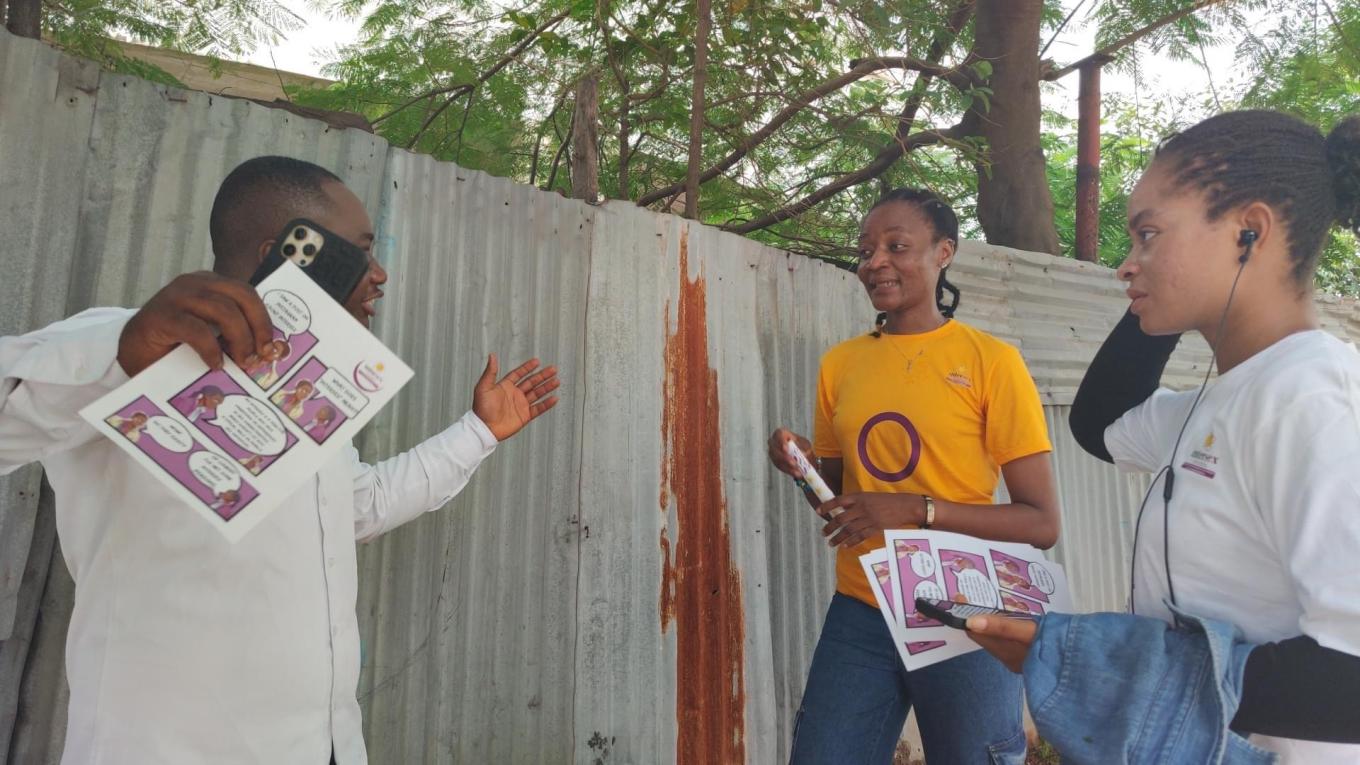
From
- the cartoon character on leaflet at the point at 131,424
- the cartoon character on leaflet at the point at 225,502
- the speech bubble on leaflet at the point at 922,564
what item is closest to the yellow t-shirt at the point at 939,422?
the speech bubble on leaflet at the point at 922,564

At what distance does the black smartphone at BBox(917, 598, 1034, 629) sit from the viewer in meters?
1.56

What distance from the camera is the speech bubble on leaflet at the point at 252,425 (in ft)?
→ 4.30

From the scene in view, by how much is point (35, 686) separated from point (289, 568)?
1.02 meters

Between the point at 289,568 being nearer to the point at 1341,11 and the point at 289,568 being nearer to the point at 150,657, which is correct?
the point at 150,657

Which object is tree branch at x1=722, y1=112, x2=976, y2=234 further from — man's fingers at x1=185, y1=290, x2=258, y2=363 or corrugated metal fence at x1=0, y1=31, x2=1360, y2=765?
man's fingers at x1=185, y1=290, x2=258, y2=363

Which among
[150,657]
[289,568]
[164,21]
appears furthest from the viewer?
[164,21]

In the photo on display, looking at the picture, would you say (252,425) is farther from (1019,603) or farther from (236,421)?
(1019,603)

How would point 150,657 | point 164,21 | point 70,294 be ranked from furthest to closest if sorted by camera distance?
point 164,21 < point 70,294 < point 150,657

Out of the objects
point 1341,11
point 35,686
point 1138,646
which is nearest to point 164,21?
point 35,686

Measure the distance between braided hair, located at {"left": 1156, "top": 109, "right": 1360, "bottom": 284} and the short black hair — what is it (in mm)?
1688

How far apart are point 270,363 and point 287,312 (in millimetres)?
83

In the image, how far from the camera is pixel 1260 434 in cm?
127

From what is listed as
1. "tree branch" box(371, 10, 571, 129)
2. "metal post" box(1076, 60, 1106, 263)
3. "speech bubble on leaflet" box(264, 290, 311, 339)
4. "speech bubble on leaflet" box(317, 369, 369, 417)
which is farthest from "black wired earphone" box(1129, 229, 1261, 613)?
"metal post" box(1076, 60, 1106, 263)

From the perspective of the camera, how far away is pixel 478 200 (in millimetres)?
2869
